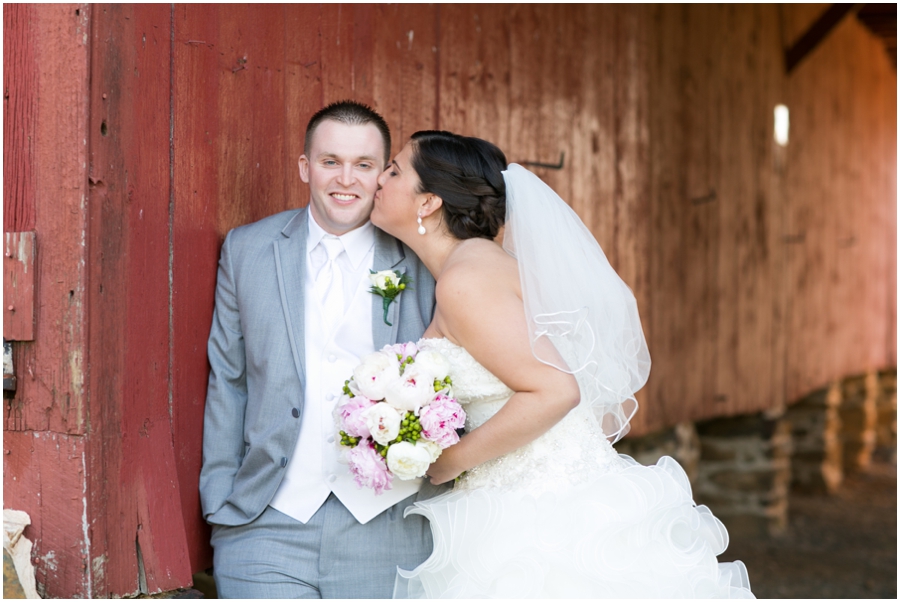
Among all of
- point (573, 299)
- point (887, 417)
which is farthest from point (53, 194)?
point (887, 417)

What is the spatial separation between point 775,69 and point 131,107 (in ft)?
22.3

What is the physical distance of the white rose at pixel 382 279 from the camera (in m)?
2.78

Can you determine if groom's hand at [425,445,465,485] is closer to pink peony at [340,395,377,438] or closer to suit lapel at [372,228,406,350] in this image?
pink peony at [340,395,377,438]

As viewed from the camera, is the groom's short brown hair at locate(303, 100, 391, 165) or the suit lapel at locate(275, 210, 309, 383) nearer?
the suit lapel at locate(275, 210, 309, 383)

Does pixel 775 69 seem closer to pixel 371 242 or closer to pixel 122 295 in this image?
pixel 371 242

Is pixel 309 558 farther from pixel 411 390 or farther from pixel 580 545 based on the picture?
pixel 580 545

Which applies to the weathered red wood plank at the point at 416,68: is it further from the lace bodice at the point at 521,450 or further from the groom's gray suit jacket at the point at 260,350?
the lace bodice at the point at 521,450

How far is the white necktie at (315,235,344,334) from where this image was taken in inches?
110

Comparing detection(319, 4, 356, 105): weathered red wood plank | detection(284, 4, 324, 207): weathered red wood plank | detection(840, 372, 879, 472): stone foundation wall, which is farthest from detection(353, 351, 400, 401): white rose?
detection(840, 372, 879, 472): stone foundation wall

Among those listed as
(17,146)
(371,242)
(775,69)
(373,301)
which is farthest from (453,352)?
(775,69)

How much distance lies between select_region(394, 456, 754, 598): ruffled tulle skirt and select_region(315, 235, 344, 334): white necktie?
0.65 m

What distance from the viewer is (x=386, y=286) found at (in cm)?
278

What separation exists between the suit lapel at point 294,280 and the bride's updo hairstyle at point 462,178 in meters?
0.43

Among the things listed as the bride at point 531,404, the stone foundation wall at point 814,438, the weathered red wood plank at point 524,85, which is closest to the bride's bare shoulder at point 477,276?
the bride at point 531,404
